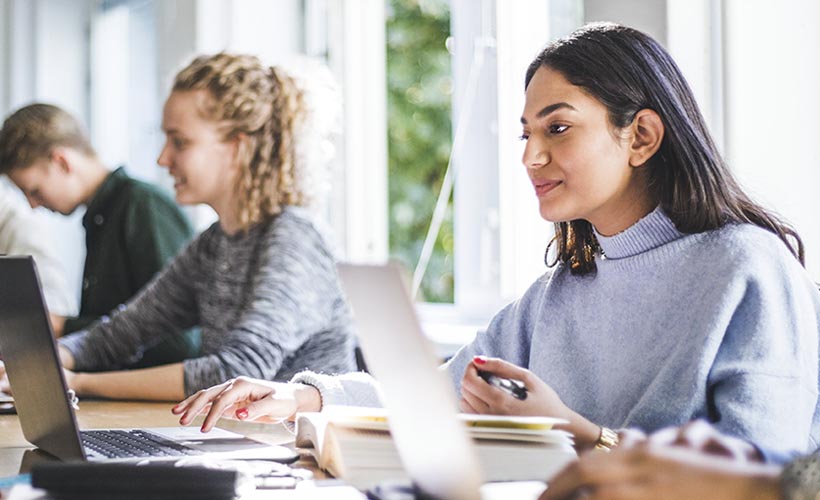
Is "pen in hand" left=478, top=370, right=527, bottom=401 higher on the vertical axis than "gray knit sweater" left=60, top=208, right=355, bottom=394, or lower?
higher

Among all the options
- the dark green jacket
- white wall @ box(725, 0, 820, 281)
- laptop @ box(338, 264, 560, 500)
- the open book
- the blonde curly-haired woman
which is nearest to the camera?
laptop @ box(338, 264, 560, 500)

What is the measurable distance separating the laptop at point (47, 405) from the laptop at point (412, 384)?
→ 1.52 feet

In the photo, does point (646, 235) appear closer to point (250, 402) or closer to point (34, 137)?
point (250, 402)

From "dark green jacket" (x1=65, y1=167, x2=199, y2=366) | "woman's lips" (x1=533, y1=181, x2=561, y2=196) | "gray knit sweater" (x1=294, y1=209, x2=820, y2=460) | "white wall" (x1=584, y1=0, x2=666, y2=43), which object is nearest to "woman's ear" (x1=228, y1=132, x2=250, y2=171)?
"dark green jacket" (x1=65, y1=167, x2=199, y2=366)

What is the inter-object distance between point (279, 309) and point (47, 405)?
0.86 metres

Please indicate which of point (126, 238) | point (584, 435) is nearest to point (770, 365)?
point (584, 435)

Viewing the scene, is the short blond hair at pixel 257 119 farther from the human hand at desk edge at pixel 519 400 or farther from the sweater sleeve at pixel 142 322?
the human hand at desk edge at pixel 519 400

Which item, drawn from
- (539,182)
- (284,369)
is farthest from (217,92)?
(539,182)

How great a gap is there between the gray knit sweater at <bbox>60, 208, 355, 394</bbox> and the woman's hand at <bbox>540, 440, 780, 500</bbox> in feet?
4.20

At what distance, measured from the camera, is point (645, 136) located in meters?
1.52

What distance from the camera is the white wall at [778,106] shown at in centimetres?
189

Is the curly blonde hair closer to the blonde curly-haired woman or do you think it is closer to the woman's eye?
the blonde curly-haired woman

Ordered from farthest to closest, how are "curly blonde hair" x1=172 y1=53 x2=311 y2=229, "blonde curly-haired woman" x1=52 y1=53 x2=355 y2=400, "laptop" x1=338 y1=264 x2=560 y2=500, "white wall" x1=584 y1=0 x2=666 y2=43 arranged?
"curly blonde hair" x1=172 y1=53 x2=311 y2=229 → "blonde curly-haired woman" x1=52 y1=53 x2=355 y2=400 → "white wall" x1=584 y1=0 x2=666 y2=43 → "laptop" x1=338 y1=264 x2=560 y2=500

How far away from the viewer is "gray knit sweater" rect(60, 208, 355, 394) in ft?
6.86
